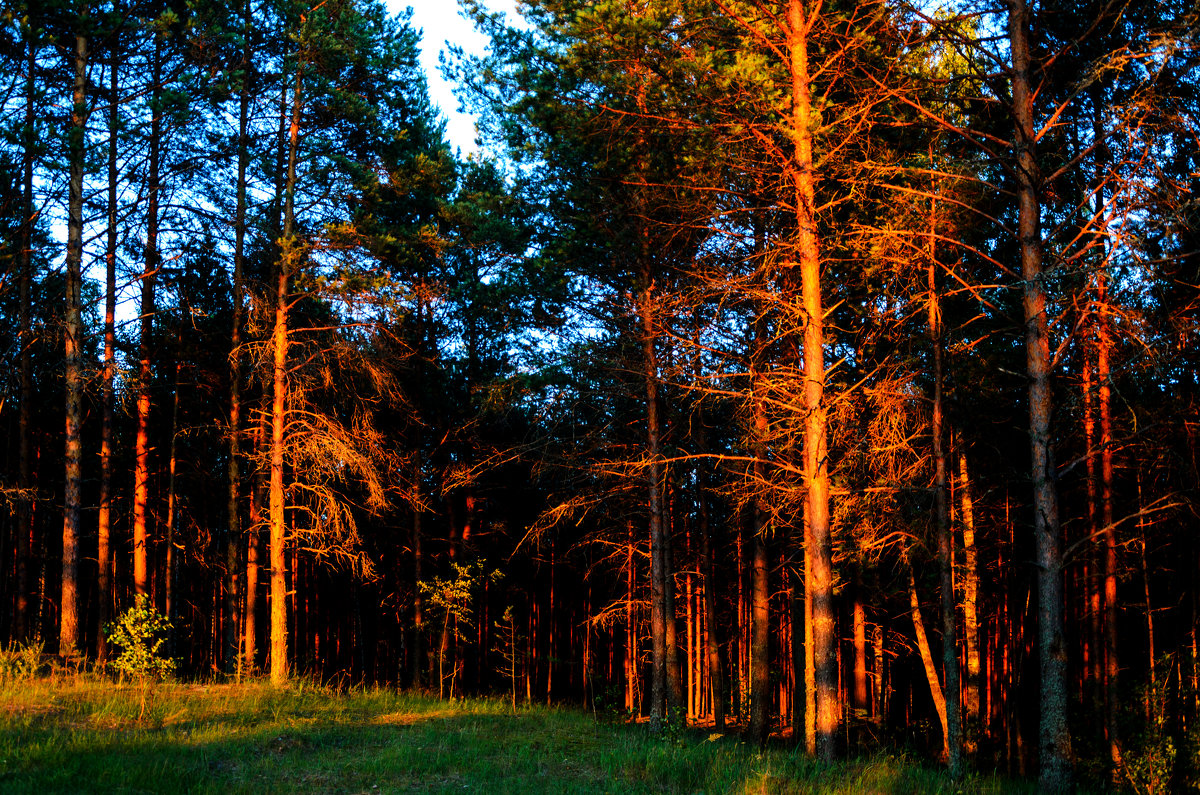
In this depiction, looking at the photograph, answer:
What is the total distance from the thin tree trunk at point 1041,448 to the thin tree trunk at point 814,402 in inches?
97.7

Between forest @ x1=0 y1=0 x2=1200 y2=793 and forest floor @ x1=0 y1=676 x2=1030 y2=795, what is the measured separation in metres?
1.66

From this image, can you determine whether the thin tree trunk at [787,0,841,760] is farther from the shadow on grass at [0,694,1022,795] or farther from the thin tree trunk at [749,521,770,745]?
the thin tree trunk at [749,521,770,745]

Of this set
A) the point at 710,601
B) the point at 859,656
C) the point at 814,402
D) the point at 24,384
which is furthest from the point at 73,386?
the point at 859,656

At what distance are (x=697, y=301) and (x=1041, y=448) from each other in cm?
473

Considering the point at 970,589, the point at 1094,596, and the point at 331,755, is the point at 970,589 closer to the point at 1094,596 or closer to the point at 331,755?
the point at 1094,596

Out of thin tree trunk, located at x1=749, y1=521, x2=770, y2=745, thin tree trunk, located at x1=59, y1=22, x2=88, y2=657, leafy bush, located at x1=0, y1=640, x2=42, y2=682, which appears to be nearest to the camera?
leafy bush, located at x1=0, y1=640, x2=42, y2=682

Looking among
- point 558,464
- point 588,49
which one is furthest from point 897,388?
point 588,49

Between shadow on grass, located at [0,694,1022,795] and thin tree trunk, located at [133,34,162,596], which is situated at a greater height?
thin tree trunk, located at [133,34,162,596]

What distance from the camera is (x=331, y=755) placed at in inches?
385

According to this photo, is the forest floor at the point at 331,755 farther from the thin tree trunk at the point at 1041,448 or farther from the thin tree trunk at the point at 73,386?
the thin tree trunk at the point at 73,386

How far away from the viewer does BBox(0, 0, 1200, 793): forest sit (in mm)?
10617

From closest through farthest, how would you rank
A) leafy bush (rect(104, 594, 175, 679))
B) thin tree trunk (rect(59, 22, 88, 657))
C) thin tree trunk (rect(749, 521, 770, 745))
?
leafy bush (rect(104, 594, 175, 679)), thin tree trunk (rect(59, 22, 88, 657)), thin tree trunk (rect(749, 521, 770, 745))

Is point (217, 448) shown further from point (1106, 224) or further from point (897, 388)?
point (1106, 224)

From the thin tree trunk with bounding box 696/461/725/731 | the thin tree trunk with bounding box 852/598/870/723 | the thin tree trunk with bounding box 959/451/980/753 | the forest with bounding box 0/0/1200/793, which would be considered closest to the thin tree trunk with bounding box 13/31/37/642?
the forest with bounding box 0/0/1200/793
